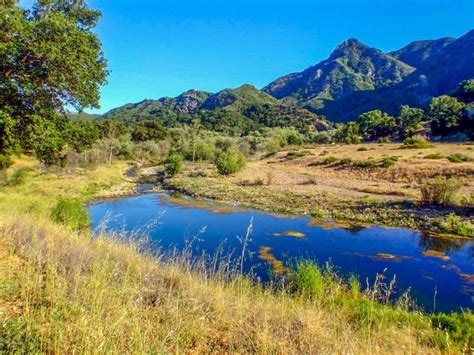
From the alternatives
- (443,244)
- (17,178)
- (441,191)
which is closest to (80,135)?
(443,244)

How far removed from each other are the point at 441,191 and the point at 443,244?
752 centimetres

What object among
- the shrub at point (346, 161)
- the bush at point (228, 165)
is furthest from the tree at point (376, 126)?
the bush at point (228, 165)

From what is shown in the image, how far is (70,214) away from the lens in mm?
15047

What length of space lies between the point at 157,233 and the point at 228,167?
24.9 metres

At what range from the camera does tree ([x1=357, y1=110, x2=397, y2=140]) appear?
72.9 metres

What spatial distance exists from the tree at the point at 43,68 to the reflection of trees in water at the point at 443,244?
16.9 metres

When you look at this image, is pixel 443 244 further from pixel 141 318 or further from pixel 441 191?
pixel 141 318

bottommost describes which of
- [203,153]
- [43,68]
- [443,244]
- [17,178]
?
[443,244]

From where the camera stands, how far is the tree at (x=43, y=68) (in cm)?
895

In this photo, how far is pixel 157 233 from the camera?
17.0m

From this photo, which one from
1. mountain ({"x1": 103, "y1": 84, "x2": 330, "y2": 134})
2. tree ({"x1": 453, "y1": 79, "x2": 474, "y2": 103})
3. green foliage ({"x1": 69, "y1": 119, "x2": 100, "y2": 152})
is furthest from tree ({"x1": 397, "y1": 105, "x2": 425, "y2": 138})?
green foliage ({"x1": 69, "y1": 119, "x2": 100, "y2": 152})

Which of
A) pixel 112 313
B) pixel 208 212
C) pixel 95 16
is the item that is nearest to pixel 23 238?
pixel 112 313

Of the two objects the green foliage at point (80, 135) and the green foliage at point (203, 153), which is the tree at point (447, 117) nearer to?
the green foliage at point (203, 153)

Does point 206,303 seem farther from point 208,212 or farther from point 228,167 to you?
point 228,167
